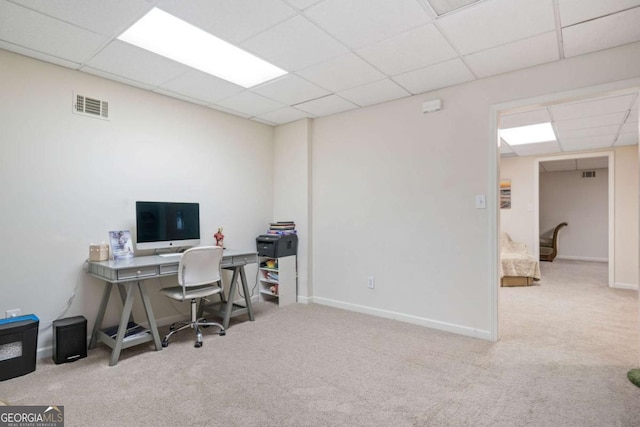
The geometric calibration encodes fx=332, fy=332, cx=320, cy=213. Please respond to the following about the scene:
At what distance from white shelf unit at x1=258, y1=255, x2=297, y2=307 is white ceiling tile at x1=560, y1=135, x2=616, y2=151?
4499mm

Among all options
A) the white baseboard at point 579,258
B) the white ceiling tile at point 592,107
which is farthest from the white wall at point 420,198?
the white baseboard at point 579,258

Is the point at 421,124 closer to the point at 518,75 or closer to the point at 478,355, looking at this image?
the point at 518,75

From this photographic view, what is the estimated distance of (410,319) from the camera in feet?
11.5

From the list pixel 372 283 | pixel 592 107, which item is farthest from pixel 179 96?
pixel 592 107

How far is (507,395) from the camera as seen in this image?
2.12 metres

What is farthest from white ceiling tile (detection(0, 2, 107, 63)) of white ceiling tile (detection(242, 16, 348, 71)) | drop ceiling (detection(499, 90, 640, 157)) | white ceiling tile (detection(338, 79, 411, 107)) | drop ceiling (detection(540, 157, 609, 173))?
drop ceiling (detection(540, 157, 609, 173))

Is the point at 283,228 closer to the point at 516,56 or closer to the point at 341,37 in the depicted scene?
the point at 341,37

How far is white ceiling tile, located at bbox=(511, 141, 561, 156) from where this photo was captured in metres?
5.29

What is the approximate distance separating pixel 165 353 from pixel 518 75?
3.83 meters

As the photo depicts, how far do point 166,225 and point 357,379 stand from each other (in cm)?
229

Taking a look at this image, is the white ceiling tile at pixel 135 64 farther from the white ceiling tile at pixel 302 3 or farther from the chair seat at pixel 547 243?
the chair seat at pixel 547 243

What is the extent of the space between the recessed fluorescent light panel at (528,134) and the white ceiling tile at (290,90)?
284cm

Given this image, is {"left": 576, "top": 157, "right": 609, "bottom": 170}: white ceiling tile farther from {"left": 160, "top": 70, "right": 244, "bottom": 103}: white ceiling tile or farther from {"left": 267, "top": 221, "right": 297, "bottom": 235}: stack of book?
{"left": 160, "top": 70, "right": 244, "bottom": 103}: white ceiling tile

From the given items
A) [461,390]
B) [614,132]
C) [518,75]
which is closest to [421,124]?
[518,75]
